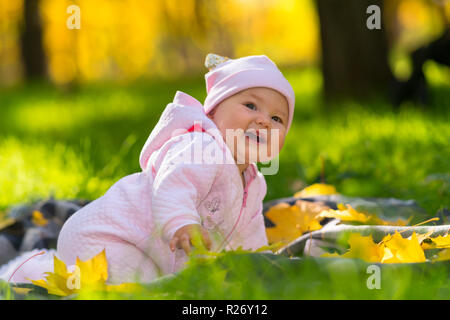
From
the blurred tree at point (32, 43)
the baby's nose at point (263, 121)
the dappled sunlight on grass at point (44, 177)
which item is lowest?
the dappled sunlight on grass at point (44, 177)

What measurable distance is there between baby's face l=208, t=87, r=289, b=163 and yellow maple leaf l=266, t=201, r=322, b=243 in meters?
0.59

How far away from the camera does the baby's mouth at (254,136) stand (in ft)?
6.41

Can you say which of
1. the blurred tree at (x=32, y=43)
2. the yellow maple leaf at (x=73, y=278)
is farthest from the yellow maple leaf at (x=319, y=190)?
the blurred tree at (x=32, y=43)

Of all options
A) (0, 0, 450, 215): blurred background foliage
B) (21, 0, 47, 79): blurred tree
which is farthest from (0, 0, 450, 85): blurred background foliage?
(0, 0, 450, 215): blurred background foliage

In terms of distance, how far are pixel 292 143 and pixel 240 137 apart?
2449mm

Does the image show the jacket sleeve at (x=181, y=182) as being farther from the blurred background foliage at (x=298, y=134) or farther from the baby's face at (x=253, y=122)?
the blurred background foliage at (x=298, y=134)

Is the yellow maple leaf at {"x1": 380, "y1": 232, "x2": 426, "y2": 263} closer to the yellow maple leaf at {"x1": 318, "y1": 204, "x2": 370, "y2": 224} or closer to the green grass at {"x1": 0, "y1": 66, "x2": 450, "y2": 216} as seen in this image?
the yellow maple leaf at {"x1": 318, "y1": 204, "x2": 370, "y2": 224}

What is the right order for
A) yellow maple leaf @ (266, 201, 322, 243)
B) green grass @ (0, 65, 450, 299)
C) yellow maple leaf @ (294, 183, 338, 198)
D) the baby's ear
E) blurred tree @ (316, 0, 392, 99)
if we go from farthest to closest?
blurred tree @ (316, 0, 392, 99), yellow maple leaf @ (294, 183, 338, 198), yellow maple leaf @ (266, 201, 322, 243), the baby's ear, green grass @ (0, 65, 450, 299)

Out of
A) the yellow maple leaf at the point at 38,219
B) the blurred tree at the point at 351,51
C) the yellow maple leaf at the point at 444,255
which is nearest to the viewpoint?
the yellow maple leaf at the point at 444,255

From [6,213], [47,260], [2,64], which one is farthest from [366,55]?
[2,64]

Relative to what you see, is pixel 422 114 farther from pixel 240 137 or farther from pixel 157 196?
pixel 157 196

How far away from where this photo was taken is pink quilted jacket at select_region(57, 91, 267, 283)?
182cm

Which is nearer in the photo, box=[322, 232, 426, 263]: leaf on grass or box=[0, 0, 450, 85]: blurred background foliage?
box=[322, 232, 426, 263]: leaf on grass
